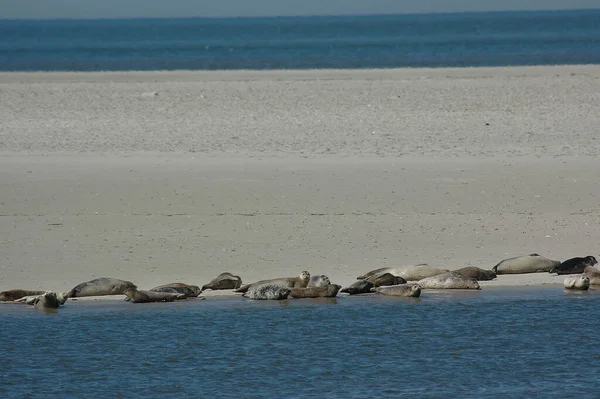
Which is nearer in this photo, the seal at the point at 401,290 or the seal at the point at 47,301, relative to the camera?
the seal at the point at 47,301

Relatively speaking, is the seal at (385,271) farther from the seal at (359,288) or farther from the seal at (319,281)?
the seal at (319,281)

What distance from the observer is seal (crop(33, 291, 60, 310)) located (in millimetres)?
8219

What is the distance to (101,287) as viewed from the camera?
8.62 metres

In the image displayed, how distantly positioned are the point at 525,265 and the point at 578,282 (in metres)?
0.59

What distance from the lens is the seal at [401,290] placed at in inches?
340

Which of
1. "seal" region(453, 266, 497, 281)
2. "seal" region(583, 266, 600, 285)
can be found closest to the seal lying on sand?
"seal" region(453, 266, 497, 281)

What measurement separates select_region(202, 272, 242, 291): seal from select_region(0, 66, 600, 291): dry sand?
0.34 metres

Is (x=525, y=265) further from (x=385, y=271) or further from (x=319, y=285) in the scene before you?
(x=319, y=285)

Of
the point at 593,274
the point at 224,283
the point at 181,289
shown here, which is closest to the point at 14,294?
the point at 181,289

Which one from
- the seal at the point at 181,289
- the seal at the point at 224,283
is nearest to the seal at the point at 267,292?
the seal at the point at 224,283

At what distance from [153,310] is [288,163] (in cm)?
614

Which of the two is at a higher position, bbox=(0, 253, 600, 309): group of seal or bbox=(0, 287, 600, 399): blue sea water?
bbox=(0, 253, 600, 309): group of seal

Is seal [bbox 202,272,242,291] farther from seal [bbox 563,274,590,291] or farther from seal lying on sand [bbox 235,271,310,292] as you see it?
seal [bbox 563,274,590,291]

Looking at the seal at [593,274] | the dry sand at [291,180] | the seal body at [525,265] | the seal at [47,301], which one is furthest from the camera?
the dry sand at [291,180]
